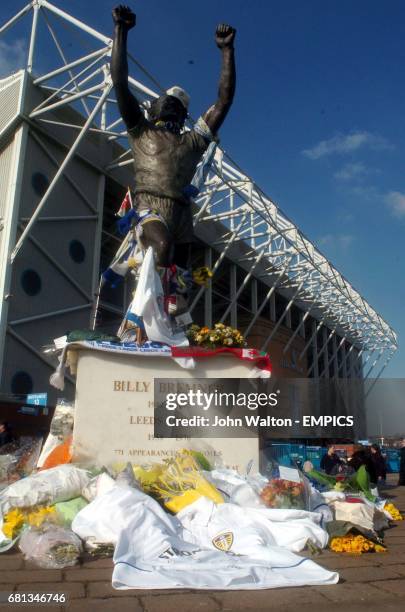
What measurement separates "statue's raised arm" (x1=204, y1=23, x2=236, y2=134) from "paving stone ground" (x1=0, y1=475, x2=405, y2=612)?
5.46 meters

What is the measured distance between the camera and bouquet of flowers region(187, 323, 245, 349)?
6.00 meters

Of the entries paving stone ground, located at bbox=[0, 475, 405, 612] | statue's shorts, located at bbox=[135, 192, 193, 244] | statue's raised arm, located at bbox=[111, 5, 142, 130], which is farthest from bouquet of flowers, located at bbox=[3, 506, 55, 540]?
statue's raised arm, located at bbox=[111, 5, 142, 130]

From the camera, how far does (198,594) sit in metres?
2.54

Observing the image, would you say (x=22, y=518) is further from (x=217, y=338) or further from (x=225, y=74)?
(x=225, y=74)

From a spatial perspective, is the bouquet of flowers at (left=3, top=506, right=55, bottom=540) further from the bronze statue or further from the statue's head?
the statue's head

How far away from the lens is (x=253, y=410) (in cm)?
578

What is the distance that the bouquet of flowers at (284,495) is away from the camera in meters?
4.15

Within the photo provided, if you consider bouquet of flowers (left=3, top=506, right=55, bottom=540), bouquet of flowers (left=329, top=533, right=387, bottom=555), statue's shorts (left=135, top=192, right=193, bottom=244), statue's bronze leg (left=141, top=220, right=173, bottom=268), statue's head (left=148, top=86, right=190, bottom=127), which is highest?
statue's head (left=148, top=86, right=190, bottom=127)

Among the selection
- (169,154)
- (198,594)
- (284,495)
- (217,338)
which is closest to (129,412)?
(217,338)

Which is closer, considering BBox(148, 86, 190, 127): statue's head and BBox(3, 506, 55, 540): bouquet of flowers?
BBox(3, 506, 55, 540): bouquet of flowers

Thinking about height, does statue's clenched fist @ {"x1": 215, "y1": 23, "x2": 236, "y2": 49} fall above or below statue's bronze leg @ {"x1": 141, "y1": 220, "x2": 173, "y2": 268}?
above

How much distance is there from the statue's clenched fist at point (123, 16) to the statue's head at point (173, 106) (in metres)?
1.06

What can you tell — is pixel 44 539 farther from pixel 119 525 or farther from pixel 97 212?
pixel 97 212

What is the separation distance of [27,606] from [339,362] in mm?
36328
